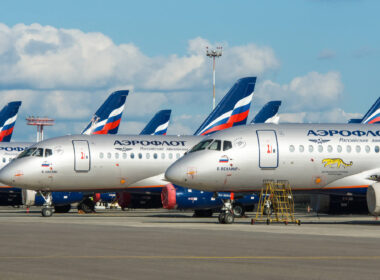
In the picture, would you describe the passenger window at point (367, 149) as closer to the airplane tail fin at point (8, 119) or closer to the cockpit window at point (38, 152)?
the cockpit window at point (38, 152)

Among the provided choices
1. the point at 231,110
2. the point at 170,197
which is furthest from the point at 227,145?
the point at 231,110

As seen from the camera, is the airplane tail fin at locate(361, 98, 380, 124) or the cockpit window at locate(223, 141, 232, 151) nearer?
the cockpit window at locate(223, 141, 232, 151)

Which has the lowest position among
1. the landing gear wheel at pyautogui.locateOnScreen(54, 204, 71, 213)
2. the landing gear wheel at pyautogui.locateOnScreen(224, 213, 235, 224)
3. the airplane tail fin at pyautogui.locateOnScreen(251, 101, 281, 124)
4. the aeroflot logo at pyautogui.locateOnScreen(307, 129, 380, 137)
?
the landing gear wheel at pyautogui.locateOnScreen(224, 213, 235, 224)

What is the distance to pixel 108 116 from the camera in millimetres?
65250

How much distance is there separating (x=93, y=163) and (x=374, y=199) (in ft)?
61.9

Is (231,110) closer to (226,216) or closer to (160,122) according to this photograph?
(160,122)

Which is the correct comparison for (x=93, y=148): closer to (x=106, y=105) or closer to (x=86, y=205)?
(x=86, y=205)

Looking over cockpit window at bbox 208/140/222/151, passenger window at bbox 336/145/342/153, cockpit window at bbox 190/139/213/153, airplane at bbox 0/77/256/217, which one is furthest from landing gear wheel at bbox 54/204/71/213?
passenger window at bbox 336/145/342/153

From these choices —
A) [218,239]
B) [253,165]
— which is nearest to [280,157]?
[253,165]

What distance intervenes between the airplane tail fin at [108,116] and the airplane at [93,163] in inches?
497

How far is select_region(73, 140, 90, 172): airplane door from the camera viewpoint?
49438 millimetres

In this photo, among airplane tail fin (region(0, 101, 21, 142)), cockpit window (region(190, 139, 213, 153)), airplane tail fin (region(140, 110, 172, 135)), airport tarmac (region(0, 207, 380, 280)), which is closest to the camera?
airport tarmac (region(0, 207, 380, 280))

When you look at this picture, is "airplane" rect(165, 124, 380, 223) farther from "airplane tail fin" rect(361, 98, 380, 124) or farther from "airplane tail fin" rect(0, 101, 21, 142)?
"airplane tail fin" rect(0, 101, 21, 142)

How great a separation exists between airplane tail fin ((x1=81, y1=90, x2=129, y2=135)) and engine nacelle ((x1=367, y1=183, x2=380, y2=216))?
102 feet
